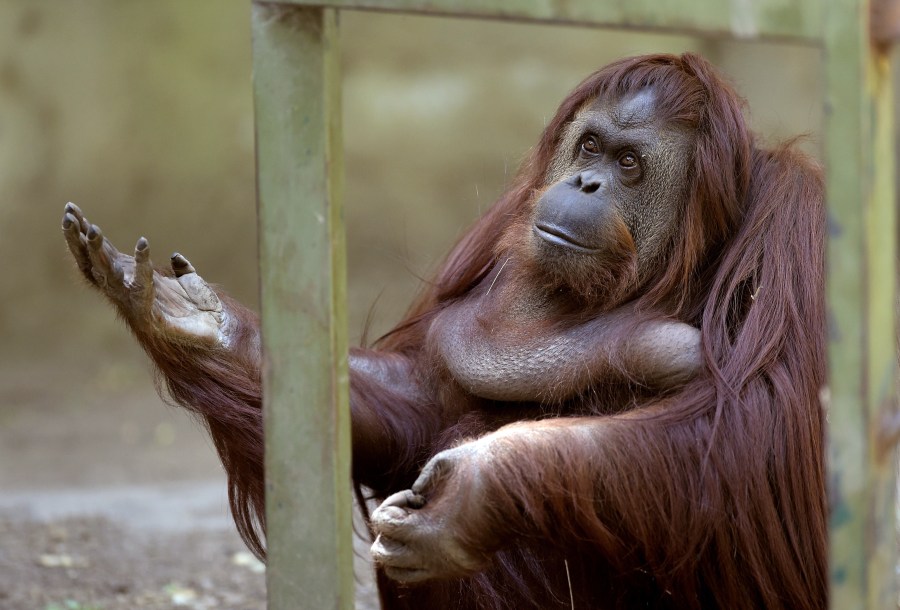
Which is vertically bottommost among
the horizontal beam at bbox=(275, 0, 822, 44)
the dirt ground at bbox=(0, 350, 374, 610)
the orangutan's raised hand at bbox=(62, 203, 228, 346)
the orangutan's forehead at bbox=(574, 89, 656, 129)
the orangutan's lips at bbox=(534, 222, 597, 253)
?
the dirt ground at bbox=(0, 350, 374, 610)

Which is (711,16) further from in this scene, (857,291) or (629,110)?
(629,110)

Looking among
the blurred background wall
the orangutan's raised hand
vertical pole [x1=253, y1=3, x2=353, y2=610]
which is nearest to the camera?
vertical pole [x1=253, y1=3, x2=353, y2=610]

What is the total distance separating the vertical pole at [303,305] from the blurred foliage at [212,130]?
17.5 feet

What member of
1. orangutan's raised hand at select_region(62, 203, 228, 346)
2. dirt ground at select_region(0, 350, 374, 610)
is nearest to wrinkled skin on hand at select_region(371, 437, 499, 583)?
orangutan's raised hand at select_region(62, 203, 228, 346)

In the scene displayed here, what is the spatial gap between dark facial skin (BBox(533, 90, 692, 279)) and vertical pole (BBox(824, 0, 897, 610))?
1.20 m

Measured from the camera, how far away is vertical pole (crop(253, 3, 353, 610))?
2.03 m

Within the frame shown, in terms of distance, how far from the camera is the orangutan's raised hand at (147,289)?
8.94 feet

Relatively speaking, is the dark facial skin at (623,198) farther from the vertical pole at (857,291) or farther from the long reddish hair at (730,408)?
the vertical pole at (857,291)

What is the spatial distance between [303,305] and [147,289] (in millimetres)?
894

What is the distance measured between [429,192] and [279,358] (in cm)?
642

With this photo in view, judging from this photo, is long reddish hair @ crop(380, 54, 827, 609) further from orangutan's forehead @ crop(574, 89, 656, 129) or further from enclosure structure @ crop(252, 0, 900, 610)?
enclosure structure @ crop(252, 0, 900, 610)

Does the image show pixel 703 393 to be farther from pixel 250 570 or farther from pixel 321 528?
pixel 250 570

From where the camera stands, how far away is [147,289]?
283cm

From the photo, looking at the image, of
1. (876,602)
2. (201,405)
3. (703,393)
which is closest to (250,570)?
(201,405)
